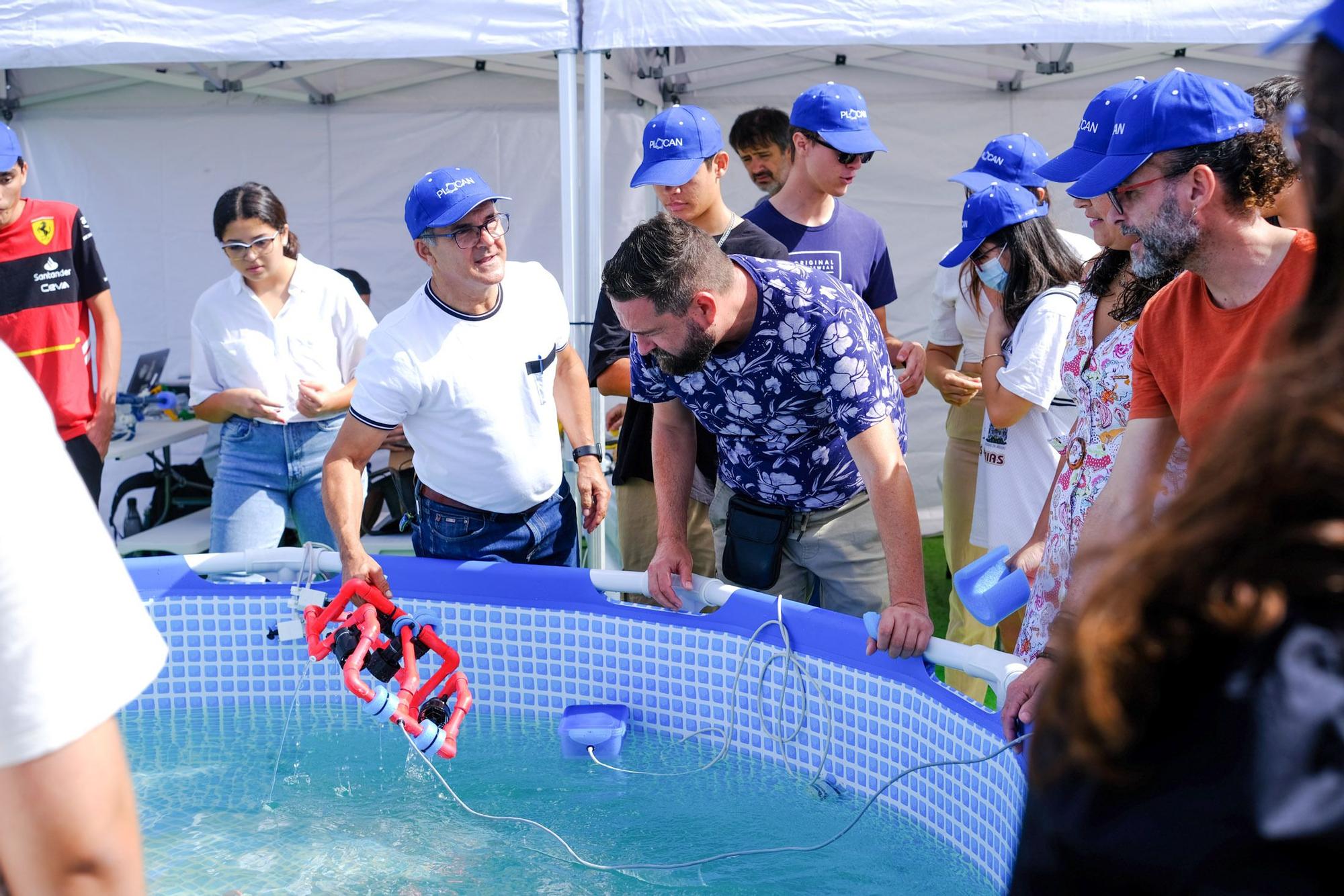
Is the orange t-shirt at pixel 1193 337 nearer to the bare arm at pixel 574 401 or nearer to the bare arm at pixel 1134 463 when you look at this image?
the bare arm at pixel 1134 463

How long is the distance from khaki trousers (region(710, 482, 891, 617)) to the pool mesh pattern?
26 cm

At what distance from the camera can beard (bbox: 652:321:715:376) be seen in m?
2.70

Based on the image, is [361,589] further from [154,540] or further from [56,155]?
[56,155]

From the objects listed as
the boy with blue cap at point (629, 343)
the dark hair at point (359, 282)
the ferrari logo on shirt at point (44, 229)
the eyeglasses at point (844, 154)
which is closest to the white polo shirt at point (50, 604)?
the boy with blue cap at point (629, 343)

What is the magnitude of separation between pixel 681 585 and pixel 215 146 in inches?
193

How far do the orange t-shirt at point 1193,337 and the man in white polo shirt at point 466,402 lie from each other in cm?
167

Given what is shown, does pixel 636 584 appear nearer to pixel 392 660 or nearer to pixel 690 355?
pixel 392 660

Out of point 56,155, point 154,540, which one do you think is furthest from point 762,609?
point 56,155

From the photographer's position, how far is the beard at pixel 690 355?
2703mm

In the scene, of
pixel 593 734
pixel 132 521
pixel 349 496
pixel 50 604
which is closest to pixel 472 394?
pixel 349 496

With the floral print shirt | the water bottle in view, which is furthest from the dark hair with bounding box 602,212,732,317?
→ the water bottle

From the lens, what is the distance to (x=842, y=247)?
372 cm

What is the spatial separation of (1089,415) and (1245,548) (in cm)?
212

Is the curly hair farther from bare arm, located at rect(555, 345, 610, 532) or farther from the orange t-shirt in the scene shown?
bare arm, located at rect(555, 345, 610, 532)
